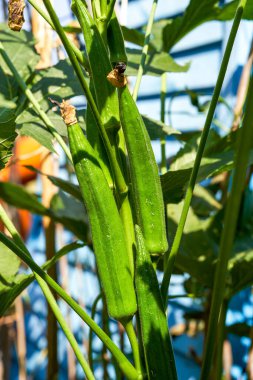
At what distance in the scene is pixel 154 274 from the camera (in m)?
0.48

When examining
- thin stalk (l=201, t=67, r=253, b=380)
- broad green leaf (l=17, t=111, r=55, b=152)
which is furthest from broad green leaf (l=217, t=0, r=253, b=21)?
thin stalk (l=201, t=67, r=253, b=380)

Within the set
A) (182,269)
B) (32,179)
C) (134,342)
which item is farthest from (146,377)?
(32,179)

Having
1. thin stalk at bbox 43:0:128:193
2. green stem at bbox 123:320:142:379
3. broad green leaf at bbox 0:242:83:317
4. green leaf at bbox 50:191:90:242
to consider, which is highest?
green leaf at bbox 50:191:90:242

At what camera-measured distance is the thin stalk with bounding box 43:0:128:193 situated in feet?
1.42

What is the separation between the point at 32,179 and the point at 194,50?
54.0 inches

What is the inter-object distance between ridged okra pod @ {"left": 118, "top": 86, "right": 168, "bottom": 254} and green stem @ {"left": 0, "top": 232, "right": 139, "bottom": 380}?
0.08 meters

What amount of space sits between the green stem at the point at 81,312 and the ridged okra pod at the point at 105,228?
0.9 inches

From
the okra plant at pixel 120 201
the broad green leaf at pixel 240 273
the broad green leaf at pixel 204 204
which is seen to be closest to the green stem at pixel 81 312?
the okra plant at pixel 120 201

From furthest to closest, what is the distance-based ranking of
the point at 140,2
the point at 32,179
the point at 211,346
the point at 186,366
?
the point at 32,179
the point at 140,2
the point at 186,366
the point at 211,346

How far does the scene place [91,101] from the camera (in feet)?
1.51

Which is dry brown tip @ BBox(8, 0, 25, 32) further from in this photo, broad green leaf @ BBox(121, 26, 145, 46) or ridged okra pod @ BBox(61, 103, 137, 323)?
broad green leaf @ BBox(121, 26, 145, 46)

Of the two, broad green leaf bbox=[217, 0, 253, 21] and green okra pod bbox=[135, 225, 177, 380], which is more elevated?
broad green leaf bbox=[217, 0, 253, 21]

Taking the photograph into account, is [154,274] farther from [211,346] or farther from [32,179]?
[32,179]

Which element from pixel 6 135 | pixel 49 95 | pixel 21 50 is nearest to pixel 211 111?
pixel 6 135
